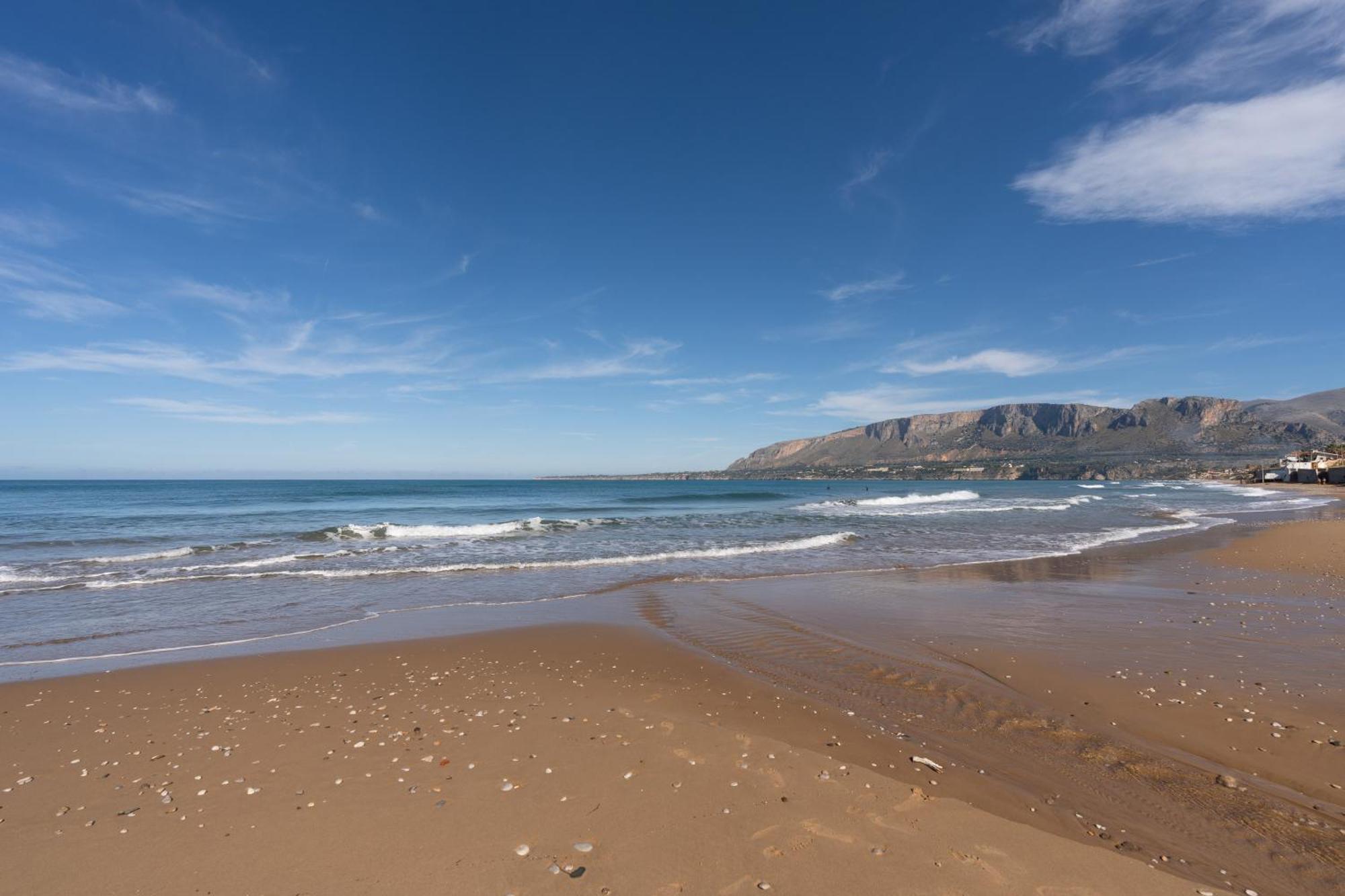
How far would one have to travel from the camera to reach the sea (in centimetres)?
1143

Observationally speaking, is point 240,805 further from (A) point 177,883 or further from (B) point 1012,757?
(B) point 1012,757

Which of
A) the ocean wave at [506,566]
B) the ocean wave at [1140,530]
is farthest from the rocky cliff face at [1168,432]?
the ocean wave at [506,566]

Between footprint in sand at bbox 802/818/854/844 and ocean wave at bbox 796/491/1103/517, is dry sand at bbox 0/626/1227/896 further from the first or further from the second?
ocean wave at bbox 796/491/1103/517

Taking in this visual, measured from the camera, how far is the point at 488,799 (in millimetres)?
4656

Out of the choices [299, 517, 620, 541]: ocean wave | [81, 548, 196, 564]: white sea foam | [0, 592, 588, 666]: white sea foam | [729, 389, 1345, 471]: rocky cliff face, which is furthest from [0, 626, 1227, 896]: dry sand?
[729, 389, 1345, 471]: rocky cliff face

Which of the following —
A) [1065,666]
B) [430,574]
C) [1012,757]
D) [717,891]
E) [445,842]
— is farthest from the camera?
[430,574]

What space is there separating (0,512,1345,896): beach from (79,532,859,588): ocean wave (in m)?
7.76

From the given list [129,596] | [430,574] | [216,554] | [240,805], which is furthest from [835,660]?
[216,554]

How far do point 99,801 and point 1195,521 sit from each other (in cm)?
4330

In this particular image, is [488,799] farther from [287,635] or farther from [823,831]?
[287,635]

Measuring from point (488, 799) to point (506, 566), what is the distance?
13.6 m

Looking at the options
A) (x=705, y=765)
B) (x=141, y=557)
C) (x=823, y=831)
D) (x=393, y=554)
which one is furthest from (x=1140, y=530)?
(x=141, y=557)

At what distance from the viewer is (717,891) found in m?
3.54

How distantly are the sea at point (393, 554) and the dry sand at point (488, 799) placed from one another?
435 centimetres
